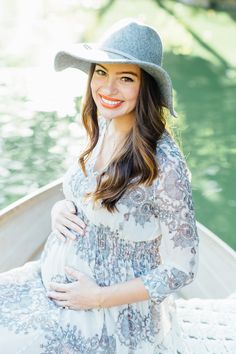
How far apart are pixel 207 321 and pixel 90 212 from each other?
2.17 feet

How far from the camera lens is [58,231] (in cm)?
161

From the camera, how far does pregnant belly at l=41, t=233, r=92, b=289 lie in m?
1.54

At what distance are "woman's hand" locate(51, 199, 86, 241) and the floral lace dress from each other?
0.02 metres

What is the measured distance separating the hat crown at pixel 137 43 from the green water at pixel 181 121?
196 centimetres

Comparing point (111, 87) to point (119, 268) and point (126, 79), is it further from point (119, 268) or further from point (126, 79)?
point (119, 268)

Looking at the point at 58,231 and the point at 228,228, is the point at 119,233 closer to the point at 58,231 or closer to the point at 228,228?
the point at 58,231

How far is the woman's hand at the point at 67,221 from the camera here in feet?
5.08

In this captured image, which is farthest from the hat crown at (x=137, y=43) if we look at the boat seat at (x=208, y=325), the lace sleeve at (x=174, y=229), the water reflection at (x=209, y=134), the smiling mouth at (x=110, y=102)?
the water reflection at (x=209, y=134)

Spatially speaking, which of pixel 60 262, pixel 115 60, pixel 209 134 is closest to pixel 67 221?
pixel 60 262

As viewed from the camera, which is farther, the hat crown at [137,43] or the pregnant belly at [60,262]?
the pregnant belly at [60,262]

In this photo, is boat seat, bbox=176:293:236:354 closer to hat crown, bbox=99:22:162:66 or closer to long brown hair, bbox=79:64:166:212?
long brown hair, bbox=79:64:166:212

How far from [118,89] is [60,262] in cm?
41

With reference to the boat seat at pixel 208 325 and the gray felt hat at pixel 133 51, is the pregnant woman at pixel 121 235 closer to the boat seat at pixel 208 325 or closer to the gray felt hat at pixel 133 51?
the gray felt hat at pixel 133 51

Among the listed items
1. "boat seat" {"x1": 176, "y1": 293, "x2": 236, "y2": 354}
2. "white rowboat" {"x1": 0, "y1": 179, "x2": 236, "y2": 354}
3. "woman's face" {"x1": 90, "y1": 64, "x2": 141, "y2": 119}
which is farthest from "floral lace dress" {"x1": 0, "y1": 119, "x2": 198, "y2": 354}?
"white rowboat" {"x1": 0, "y1": 179, "x2": 236, "y2": 354}
